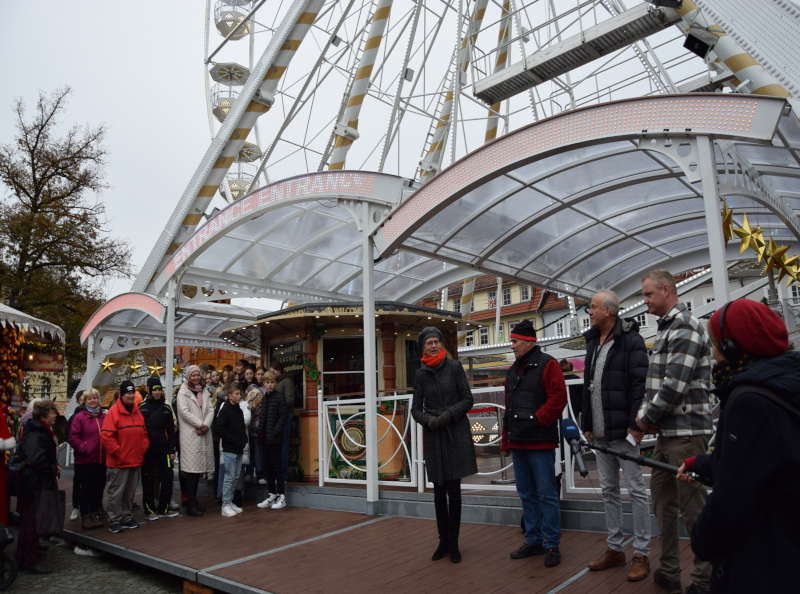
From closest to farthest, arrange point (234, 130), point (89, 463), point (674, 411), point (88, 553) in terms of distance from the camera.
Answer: point (674, 411) → point (88, 553) → point (89, 463) → point (234, 130)

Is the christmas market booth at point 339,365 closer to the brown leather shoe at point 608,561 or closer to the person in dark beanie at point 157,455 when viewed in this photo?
the person in dark beanie at point 157,455

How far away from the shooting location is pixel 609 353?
14.1 ft

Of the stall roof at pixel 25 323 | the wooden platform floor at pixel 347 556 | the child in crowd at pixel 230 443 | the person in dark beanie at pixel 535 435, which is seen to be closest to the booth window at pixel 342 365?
the child in crowd at pixel 230 443

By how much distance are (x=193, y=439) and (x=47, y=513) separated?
2.18 m

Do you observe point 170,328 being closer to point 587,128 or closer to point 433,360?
point 433,360

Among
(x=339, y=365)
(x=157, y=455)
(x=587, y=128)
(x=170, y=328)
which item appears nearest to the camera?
(x=587, y=128)

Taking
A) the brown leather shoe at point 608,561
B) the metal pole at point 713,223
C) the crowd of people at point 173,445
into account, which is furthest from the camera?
the crowd of people at point 173,445

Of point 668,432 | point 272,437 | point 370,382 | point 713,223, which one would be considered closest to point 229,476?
point 272,437

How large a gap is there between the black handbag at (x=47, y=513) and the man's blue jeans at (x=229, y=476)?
83.2 inches

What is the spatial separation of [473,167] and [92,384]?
13.8 meters

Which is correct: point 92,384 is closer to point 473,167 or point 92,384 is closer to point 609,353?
point 473,167

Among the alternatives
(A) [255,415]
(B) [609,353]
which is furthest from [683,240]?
(A) [255,415]

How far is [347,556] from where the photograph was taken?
550 centimetres

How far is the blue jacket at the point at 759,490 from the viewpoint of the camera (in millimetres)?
1786
